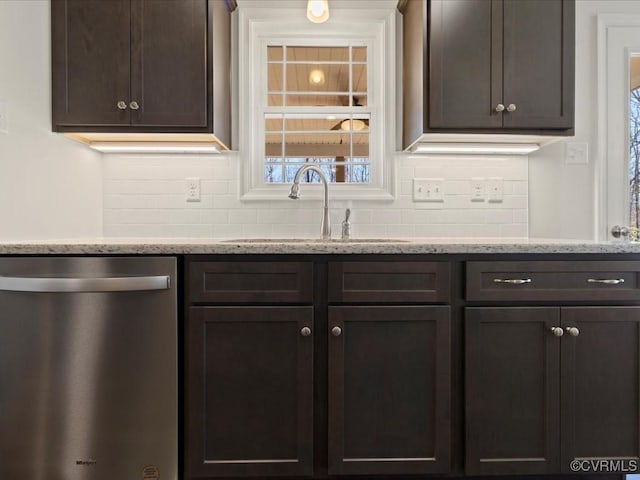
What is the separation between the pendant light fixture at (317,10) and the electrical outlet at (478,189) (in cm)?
116

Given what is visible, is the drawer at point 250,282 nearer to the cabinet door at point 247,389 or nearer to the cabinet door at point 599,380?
the cabinet door at point 247,389

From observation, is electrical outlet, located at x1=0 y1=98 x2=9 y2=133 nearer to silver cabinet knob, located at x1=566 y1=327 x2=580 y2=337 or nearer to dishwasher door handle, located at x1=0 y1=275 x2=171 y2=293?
dishwasher door handle, located at x1=0 y1=275 x2=171 y2=293

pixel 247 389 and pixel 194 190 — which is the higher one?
pixel 194 190

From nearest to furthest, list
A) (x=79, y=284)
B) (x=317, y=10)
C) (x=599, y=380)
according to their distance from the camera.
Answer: (x=79, y=284) < (x=599, y=380) < (x=317, y=10)

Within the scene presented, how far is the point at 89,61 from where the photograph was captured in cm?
177

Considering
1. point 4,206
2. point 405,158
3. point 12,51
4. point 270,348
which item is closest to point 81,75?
point 12,51

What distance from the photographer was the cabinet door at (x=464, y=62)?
1.80 meters

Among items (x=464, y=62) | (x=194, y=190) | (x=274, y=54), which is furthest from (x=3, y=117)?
(x=464, y=62)

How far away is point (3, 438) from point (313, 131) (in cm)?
187

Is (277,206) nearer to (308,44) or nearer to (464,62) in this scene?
(308,44)

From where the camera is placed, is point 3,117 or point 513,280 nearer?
point 513,280

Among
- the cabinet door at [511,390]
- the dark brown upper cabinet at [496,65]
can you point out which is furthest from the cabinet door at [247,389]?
the dark brown upper cabinet at [496,65]

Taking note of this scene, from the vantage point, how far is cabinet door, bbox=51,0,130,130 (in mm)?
1758

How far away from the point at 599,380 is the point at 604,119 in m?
1.45
